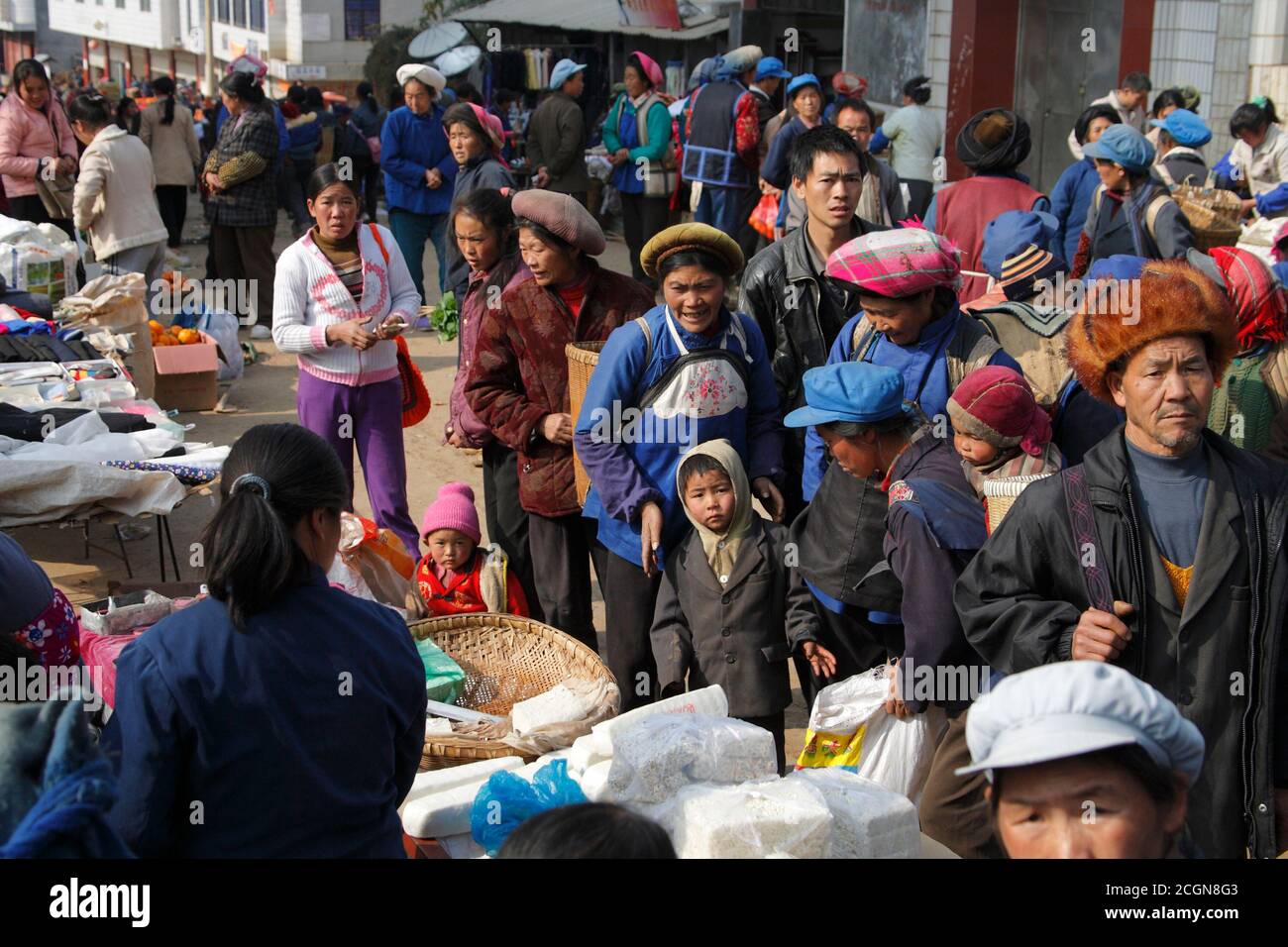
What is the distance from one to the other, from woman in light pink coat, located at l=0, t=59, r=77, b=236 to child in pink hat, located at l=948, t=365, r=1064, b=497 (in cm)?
925

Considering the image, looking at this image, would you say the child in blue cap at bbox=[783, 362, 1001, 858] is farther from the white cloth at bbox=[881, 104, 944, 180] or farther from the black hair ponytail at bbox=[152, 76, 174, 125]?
the black hair ponytail at bbox=[152, 76, 174, 125]

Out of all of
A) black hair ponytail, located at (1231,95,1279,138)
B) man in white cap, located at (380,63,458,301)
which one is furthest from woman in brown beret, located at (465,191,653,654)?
black hair ponytail, located at (1231,95,1279,138)

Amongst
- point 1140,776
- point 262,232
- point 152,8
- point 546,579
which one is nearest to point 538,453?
point 546,579

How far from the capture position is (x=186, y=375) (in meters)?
9.38

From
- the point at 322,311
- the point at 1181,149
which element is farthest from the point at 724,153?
the point at 322,311

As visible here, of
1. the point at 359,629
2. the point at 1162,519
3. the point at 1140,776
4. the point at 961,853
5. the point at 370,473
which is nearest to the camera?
the point at 1140,776

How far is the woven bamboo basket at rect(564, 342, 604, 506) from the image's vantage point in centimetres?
480

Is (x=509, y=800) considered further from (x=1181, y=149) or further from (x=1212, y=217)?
(x=1181, y=149)

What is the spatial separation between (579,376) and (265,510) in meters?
2.48

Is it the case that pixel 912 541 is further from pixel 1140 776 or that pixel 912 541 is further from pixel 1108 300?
pixel 1140 776

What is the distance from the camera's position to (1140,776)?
6.25 ft

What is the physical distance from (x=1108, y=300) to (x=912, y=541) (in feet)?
2.71

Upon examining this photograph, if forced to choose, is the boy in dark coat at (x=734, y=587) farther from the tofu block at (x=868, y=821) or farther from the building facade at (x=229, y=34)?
the building facade at (x=229, y=34)

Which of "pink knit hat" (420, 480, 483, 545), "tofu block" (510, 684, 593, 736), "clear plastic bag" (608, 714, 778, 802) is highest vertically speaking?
"clear plastic bag" (608, 714, 778, 802)
